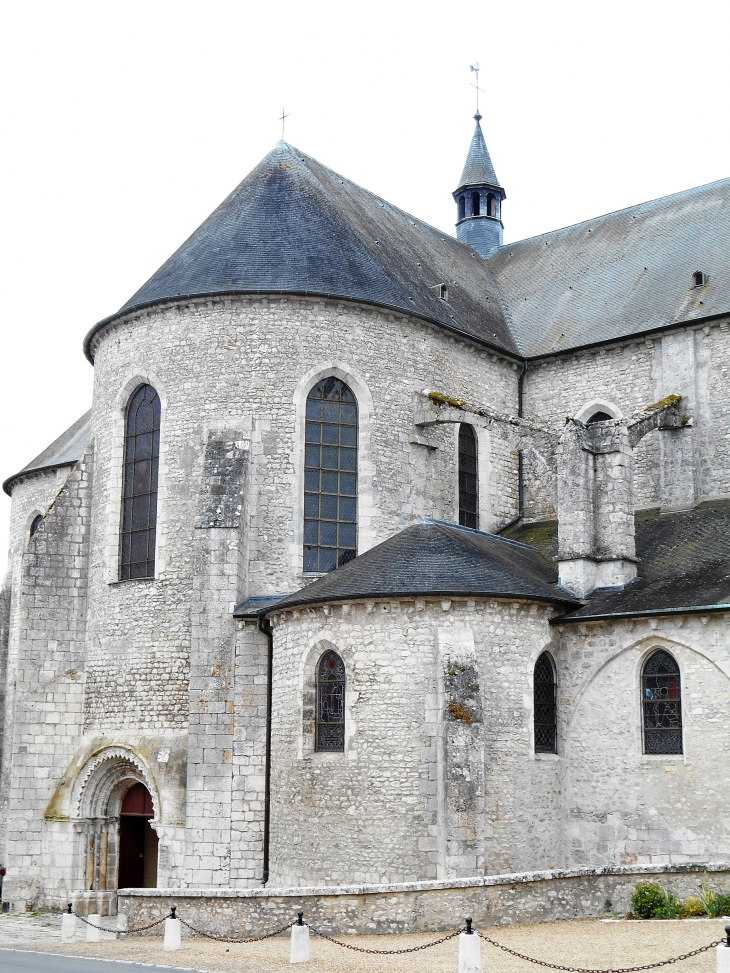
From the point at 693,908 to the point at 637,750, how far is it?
3.45 m

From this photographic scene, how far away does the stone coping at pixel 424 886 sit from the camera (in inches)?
572

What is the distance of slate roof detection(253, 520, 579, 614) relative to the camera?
59.9 feet

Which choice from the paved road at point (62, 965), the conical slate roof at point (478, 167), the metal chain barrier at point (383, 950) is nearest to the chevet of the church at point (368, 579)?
the metal chain barrier at point (383, 950)

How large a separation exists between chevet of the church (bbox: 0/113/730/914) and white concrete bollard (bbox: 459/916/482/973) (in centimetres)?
465

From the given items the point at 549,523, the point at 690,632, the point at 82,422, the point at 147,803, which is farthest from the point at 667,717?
the point at 82,422

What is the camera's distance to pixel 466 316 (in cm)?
2555

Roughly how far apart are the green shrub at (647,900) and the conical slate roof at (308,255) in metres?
11.5

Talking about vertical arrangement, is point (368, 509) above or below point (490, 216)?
below

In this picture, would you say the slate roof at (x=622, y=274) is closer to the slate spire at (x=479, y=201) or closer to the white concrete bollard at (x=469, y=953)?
the slate spire at (x=479, y=201)

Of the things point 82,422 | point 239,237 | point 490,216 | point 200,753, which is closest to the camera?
point 200,753

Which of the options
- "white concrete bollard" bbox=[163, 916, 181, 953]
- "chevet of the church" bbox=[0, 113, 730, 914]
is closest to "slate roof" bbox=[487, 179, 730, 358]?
"chevet of the church" bbox=[0, 113, 730, 914]

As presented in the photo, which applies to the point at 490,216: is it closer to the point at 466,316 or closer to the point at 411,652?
the point at 466,316

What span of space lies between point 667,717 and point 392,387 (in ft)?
26.2

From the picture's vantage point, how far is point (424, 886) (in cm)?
1459
